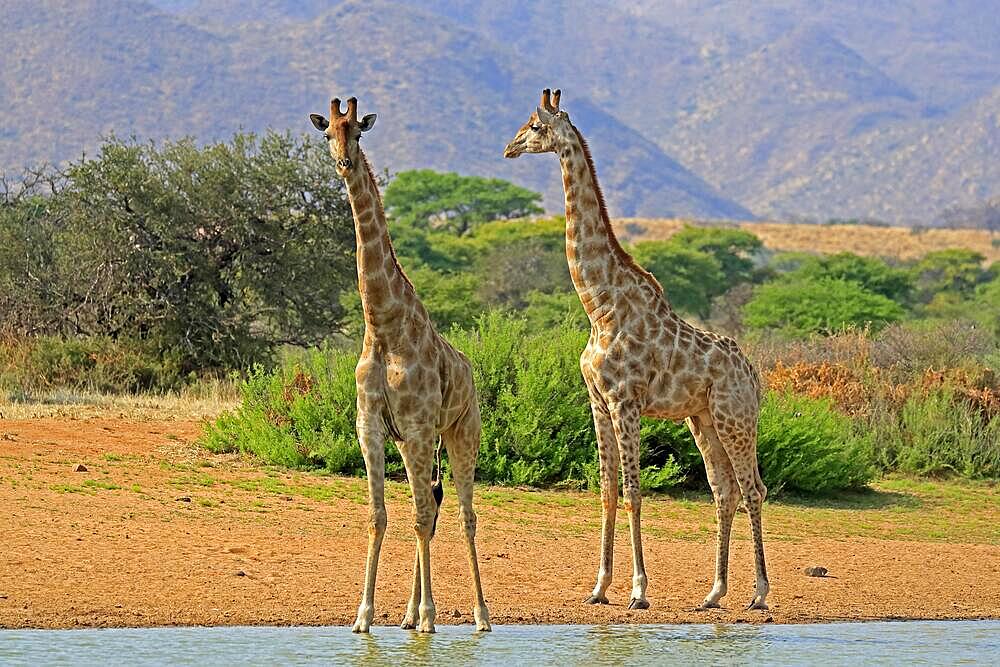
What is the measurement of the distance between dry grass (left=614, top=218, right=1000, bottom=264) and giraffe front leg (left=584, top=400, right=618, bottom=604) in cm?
8193

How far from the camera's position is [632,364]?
10.5m

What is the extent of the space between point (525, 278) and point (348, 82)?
484 ft

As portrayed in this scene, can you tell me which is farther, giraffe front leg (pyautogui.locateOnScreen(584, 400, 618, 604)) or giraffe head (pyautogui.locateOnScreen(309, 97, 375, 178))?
giraffe front leg (pyautogui.locateOnScreen(584, 400, 618, 604))

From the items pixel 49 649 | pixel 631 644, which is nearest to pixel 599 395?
pixel 631 644

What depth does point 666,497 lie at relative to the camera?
50.5 feet

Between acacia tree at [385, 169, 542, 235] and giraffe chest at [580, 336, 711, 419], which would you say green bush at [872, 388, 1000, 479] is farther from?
acacia tree at [385, 169, 542, 235]

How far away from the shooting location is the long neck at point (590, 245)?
1062 centimetres

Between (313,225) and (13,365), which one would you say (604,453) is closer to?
(13,365)

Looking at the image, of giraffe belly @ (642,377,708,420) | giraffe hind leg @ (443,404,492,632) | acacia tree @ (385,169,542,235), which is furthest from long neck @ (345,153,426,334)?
acacia tree @ (385,169,542,235)

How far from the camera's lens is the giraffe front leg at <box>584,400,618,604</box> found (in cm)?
1041

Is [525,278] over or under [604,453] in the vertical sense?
over

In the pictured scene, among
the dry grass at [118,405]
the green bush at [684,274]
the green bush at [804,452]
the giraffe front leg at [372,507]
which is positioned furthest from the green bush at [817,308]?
the giraffe front leg at [372,507]

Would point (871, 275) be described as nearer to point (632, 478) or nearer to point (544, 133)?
point (544, 133)

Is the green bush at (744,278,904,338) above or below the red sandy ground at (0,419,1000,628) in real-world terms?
above
